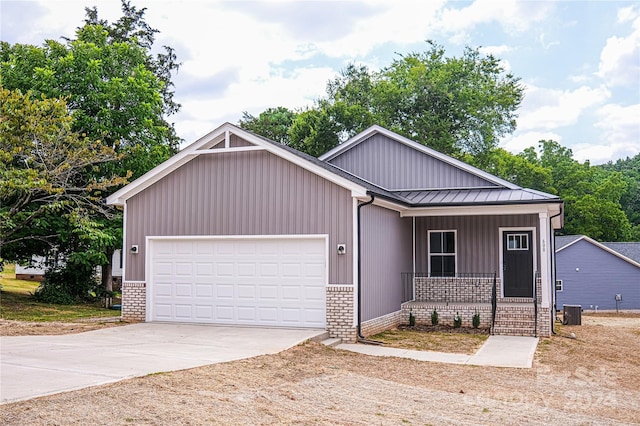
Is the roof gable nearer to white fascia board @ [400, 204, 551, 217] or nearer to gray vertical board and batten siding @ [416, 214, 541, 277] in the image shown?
gray vertical board and batten siding @ [416, 214, 541, 277]

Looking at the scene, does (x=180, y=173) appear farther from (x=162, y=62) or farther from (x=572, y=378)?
(x=162, y=62)

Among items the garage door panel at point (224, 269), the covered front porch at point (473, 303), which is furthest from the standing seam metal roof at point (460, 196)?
the garage door panel at point (224, 269)

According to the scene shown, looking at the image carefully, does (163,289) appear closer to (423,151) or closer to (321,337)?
(321,337)

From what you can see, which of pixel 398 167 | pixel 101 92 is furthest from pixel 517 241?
pixel 101 92

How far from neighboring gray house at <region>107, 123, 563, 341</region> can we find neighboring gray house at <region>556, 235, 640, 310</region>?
15299mm

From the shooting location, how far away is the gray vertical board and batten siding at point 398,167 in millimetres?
18953

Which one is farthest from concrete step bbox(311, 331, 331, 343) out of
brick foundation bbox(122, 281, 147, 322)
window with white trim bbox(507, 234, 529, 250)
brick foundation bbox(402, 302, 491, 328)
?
window with white trim bbox(507, 234, 529, 250)

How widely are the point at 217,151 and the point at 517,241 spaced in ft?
28.6

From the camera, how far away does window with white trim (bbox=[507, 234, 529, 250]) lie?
58.0 ft

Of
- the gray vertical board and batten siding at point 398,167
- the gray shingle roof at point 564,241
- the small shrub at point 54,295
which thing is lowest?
the small shrub at point 54,295

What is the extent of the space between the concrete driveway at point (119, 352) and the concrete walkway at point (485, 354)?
128 centimetres

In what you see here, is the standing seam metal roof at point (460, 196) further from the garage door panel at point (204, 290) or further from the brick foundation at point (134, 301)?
the brick foundation at point (134, 301)

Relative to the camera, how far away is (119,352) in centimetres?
1069

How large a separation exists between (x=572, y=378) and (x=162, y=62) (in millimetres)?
29398
